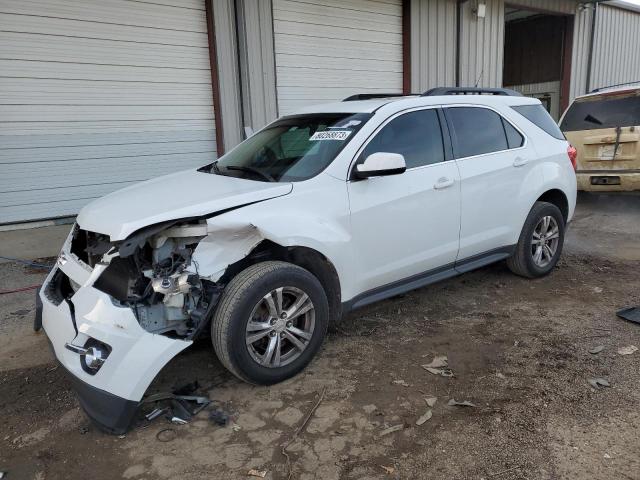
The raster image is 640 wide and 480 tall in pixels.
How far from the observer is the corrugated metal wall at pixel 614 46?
46.3ft

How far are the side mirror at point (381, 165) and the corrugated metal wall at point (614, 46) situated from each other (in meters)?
13.5

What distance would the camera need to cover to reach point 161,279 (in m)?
2.79

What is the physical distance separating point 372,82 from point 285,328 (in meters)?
7.85

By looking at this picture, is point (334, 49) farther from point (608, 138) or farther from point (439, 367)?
point (439, 367)

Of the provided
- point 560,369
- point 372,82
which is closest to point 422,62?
point 372,82

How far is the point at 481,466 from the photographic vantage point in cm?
245

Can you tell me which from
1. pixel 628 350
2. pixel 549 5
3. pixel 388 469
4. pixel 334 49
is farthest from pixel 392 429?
pixel 549 5

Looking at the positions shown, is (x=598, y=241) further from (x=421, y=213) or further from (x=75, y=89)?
(x=75, y=89)

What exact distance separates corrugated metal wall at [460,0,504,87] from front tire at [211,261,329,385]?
30.2ft

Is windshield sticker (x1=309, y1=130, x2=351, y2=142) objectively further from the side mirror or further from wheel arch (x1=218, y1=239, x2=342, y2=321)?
wheel arch (x1=218, y1=239, x2=342, y2=321)

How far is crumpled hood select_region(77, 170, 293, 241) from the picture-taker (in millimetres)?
2855

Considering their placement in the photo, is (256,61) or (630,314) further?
(256,61)

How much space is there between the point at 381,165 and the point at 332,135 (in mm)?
545

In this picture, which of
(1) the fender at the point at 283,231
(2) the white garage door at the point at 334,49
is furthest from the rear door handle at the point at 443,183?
(2) the white garage door at the point at 334,49
